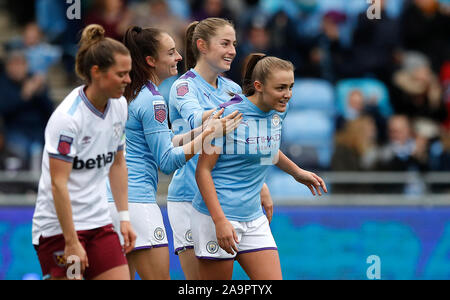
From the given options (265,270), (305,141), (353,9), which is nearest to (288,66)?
(265,270)

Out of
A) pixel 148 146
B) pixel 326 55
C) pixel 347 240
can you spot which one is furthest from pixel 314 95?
pixel 148 146

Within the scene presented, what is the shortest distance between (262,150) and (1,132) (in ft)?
21.6

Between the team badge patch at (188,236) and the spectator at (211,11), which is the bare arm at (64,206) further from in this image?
the spectator at (211,11)

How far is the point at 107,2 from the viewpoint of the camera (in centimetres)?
1158

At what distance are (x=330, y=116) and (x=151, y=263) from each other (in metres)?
6.70

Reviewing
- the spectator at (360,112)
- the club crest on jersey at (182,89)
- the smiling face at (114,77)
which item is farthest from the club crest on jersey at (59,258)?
the spectator at (360,112)

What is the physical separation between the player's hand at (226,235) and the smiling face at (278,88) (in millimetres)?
798

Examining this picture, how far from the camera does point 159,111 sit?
5141 millimetres

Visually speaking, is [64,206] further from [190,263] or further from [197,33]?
[197,33]

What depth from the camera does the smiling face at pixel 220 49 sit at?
557cm

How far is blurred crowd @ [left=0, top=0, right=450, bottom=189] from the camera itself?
10930 millimetres

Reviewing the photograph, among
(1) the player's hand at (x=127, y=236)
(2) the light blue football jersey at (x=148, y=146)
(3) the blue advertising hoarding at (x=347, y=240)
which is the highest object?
(2) the light blue football jersey at (x=148, y=146)

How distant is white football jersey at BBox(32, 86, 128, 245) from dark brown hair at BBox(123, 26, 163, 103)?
0.76 m
